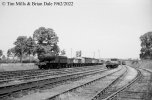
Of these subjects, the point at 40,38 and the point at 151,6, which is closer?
the point at 151,6

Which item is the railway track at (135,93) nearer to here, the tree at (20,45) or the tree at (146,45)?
the tree at (146,45)

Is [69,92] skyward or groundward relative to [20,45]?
groundward

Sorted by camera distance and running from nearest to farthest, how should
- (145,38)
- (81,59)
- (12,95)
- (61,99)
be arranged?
(61,99) < (12,95) < (81,59) < (145,38)

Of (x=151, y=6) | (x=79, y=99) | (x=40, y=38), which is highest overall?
(x=40, y=38)

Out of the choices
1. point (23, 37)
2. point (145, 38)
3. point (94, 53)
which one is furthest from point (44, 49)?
point (94, 53)

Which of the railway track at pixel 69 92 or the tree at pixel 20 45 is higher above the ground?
the tree at pixel 20 45

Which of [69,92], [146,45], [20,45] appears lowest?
[69,92]

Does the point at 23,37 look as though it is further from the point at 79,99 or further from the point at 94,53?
the point at 79,99

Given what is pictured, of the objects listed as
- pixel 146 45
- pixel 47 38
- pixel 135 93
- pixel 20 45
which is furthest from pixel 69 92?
pixel 20 45

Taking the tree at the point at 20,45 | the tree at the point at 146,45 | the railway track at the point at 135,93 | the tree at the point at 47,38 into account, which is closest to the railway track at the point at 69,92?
the railway track at the point at 135,93

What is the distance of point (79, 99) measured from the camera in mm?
7961

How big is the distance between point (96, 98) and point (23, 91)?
3.90 meters

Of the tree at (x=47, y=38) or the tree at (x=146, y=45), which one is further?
the tree at (x=146, y=45)

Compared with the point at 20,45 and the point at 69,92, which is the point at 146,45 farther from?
the point at 69,92
